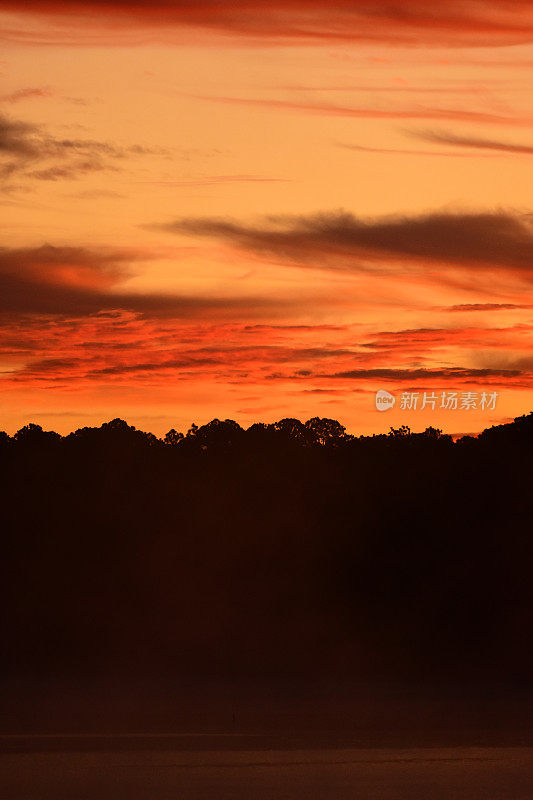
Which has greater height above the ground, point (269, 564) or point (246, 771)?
point (269, 564)

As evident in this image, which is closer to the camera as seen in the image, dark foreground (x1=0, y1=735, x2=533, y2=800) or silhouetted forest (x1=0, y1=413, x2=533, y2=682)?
dark foreground (x1=0, y1=735, x2=533, y2=800)

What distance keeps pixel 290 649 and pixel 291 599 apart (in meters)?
1.63

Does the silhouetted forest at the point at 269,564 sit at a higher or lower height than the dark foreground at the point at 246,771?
higher

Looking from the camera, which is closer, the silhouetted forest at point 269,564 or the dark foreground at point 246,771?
the dark foreground at point 246,771

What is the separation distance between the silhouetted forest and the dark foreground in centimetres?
1465

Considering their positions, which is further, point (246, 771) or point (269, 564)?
point (269, 564)

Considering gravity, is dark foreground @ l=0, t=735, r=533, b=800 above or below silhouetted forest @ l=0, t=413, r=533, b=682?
below

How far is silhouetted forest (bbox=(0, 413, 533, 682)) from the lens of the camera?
3341 centimetres

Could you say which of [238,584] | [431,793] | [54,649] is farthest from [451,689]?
[431,793]

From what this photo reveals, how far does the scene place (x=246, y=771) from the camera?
15492mm

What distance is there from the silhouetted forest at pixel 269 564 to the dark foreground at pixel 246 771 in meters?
14.7

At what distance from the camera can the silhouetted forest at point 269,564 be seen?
3341 centimetres

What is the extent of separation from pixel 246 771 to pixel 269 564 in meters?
20.1

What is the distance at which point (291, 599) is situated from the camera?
1369 inches
